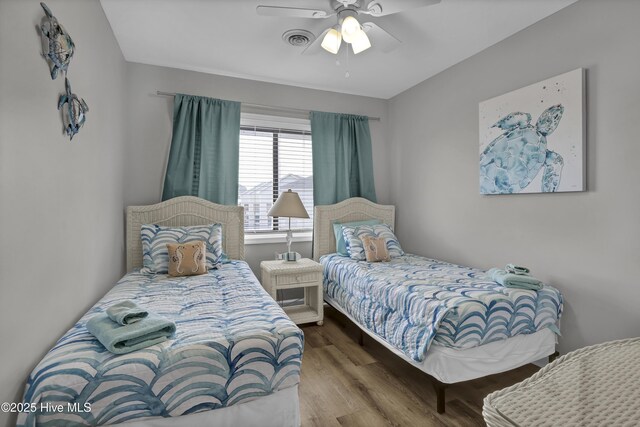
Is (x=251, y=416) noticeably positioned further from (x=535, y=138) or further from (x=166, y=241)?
(x=535, y=138)

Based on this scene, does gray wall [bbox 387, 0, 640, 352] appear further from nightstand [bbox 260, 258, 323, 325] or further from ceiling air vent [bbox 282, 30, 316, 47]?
ceiling air vent [bbox 282, 30, 316, 47]

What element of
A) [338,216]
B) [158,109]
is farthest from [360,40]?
[158,109]

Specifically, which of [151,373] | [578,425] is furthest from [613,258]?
[151,373]

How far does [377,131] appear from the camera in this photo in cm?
417

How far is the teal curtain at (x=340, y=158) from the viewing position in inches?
148

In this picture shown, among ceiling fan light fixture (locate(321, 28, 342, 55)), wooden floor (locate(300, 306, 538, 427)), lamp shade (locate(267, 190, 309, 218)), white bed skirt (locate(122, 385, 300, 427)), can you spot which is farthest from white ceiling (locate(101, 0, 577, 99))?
wooden floor (locate(300, 306, 538, 427))

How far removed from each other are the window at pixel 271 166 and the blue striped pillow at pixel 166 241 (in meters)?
0.68

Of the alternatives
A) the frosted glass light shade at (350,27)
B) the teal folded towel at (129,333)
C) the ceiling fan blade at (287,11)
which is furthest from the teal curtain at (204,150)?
the teal folded towel at (129,333)

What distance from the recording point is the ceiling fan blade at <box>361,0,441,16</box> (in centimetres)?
186

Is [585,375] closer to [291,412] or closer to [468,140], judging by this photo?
[291,412]

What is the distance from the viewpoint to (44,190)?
1.40 m

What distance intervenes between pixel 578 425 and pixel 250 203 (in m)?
3.23

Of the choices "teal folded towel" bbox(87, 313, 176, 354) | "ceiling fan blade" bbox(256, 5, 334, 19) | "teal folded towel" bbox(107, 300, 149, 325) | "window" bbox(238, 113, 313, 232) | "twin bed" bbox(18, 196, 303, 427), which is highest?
"ceiling fan blade" bbox(256, 5, 334, 19)

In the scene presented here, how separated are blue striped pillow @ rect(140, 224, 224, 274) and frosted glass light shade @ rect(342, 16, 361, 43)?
196 centimetres
